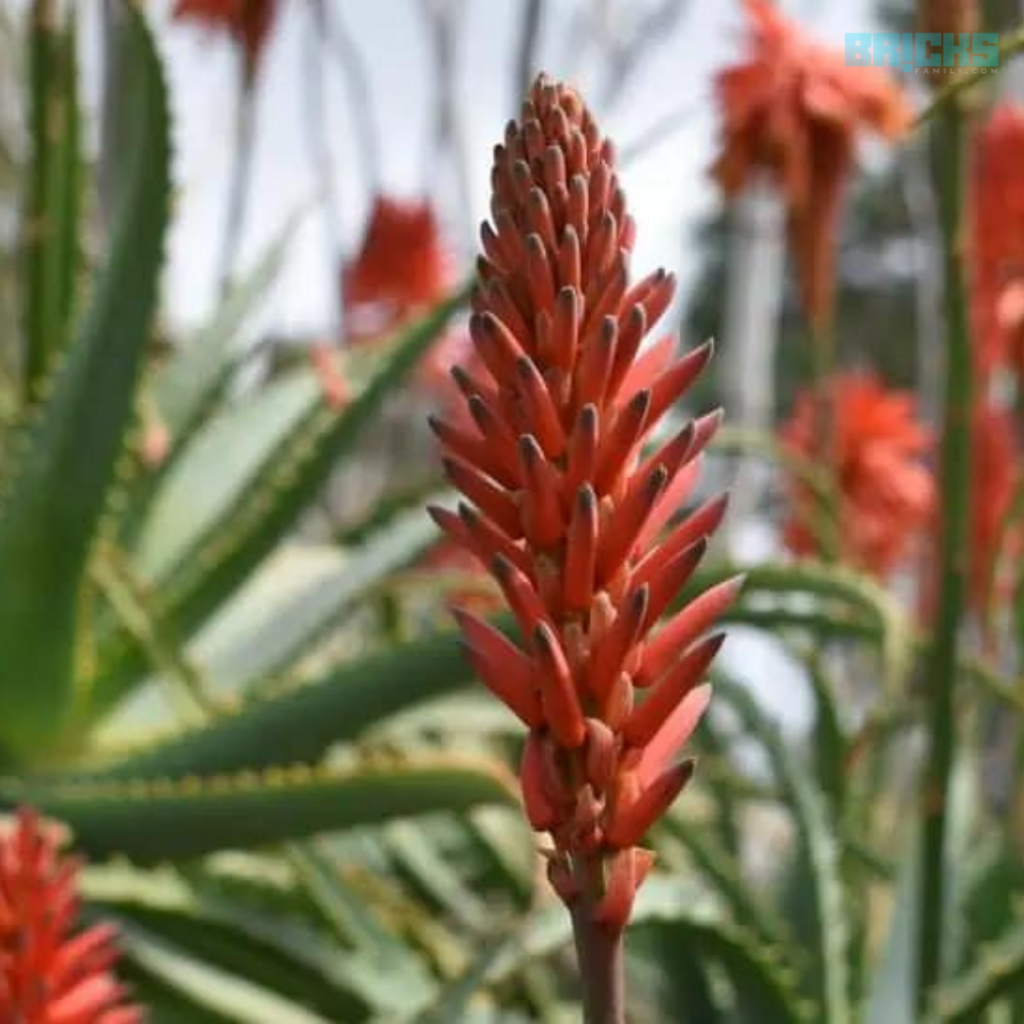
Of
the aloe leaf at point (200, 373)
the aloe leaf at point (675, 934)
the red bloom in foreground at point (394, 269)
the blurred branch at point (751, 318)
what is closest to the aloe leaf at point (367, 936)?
the aloe leaf at point (675, 934)

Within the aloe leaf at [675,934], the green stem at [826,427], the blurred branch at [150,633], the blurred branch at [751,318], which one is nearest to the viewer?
the aloe leaf at [675,934]

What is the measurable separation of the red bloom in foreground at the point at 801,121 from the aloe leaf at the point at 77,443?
45cm

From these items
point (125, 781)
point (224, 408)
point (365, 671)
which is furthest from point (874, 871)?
point (224, 408)

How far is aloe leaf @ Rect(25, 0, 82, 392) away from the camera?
61.4 inches

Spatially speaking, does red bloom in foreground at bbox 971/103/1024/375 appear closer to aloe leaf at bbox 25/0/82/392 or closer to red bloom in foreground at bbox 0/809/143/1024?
aloe leaf at bbox 25/0/82/392

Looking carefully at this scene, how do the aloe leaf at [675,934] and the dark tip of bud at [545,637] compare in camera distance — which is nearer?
the dark tip of bud at [545,637]

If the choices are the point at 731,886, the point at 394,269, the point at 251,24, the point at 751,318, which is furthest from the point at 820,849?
the point at 751,318

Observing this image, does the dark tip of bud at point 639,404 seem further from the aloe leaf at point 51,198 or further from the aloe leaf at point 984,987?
the aloe leaf at point 51,198

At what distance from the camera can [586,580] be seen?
0.42 m

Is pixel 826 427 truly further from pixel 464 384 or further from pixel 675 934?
pixel 464 384

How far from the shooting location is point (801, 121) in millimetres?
1661

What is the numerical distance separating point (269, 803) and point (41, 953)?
0.61m

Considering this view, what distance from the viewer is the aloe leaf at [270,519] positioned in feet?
4.87

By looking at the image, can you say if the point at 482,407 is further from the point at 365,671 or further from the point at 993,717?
the point at 993,717
